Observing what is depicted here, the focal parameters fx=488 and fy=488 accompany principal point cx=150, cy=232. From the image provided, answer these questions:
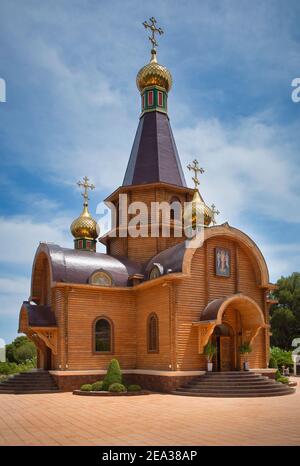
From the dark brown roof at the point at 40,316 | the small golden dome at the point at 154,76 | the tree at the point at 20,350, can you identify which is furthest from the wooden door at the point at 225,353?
the tree at the point at 20,350

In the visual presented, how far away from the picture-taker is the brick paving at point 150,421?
26.5 feet

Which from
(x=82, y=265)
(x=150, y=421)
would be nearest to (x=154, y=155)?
(x=82, y=265)

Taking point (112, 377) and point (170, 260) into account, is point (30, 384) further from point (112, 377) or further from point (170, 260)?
point (170, 260)

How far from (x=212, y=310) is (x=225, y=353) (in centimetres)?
288

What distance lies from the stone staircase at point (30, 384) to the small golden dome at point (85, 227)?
919 cm

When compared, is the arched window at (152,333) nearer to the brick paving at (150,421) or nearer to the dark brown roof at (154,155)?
the brick paving at (150,421)

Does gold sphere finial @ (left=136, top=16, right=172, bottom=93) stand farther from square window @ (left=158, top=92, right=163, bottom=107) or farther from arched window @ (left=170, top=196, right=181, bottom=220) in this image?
arched window @ (left=170, top=196, right=181, bottom=220)

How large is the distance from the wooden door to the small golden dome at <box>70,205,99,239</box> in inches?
405

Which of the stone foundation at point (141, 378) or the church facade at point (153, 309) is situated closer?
the stone foundation at point (141, 378)

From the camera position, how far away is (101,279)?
2030 centimetres

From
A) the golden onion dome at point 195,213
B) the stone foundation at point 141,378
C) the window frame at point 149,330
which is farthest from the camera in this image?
the golden onion dome at point 195,213
